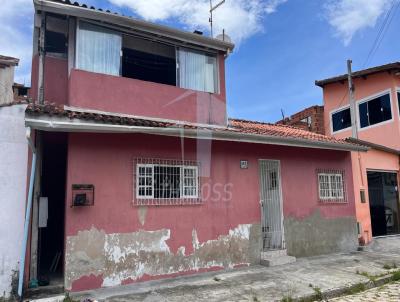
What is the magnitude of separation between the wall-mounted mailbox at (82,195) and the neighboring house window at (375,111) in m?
14.9

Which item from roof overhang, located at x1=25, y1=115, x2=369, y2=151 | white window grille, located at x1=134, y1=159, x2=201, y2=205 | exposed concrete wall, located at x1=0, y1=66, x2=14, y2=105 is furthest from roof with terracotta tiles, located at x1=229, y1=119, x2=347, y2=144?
exposed concrete wall, located at x1=0, y1=66, x2=14, y2=105

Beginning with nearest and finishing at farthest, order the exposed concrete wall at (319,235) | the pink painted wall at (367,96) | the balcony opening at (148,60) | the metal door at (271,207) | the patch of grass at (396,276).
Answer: the patch of grass at (396,276)
the balcony opening at (148,60)
the metal door at (271,207)
the exposed concrete wall at (319,235)
the pink painted wall at (367,96)

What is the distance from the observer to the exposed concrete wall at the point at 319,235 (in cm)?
1016

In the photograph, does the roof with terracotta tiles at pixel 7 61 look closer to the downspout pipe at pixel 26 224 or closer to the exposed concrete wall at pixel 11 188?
the exposed concrete wall at pixel 11 188

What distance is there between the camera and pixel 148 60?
406 inches

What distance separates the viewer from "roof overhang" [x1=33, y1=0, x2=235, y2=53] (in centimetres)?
810

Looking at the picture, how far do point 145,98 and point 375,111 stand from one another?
13261 mm

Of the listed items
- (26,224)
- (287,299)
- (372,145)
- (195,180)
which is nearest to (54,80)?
(26,224)

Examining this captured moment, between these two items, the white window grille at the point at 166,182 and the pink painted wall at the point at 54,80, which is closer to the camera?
the white window grille at the point at 166,182

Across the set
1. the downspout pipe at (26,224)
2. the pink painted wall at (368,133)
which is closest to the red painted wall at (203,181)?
the downspout pipe at (26,224)

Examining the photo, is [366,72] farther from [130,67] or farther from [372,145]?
[130,67]

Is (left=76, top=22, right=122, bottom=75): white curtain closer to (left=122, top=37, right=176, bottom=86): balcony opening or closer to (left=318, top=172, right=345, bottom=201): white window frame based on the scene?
(left=122, top=37, right=176, bottom=86): balcony opening

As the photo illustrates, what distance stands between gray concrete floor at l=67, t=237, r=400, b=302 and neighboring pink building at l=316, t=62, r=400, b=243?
11.5ft

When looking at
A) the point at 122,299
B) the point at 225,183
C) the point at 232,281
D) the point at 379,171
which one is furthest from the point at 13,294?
the point at 379,171
